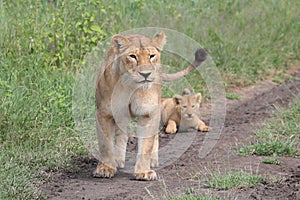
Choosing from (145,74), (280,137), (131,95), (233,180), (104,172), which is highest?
(145,74)

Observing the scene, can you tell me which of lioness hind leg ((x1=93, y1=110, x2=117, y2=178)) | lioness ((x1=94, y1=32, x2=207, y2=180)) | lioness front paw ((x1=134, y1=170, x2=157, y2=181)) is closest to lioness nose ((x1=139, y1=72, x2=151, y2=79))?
lioness ((x1=94, y1=32, x2=207, y2=180))

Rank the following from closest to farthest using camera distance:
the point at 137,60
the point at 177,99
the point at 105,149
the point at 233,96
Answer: the point at 137,60, the point at 105,149, the point at 177,99, the point at 233,96

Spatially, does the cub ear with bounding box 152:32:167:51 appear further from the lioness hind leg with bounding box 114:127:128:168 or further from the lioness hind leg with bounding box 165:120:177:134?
the lioness hind leg with bounding box 165:120:177:134

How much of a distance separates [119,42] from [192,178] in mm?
1175

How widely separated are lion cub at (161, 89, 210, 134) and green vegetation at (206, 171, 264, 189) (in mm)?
2305

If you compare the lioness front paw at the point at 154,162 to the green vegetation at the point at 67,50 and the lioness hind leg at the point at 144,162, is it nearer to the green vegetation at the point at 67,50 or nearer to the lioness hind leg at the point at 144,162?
the lioness hind leg at the point at 144,162

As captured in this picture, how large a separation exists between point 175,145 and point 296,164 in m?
1.46

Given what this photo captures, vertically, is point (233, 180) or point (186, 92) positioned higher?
point (186, 92)

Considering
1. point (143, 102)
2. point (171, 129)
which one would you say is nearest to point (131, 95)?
point (143, 102)

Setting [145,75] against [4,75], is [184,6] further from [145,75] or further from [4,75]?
[145,75]

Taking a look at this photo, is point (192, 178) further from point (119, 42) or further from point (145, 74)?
point (119, 42)

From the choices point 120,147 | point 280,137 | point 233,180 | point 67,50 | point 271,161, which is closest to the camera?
point 233,180

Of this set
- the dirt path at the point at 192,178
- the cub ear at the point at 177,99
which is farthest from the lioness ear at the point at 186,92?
the dirt path at the point at 192,178

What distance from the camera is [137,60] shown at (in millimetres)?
5273
